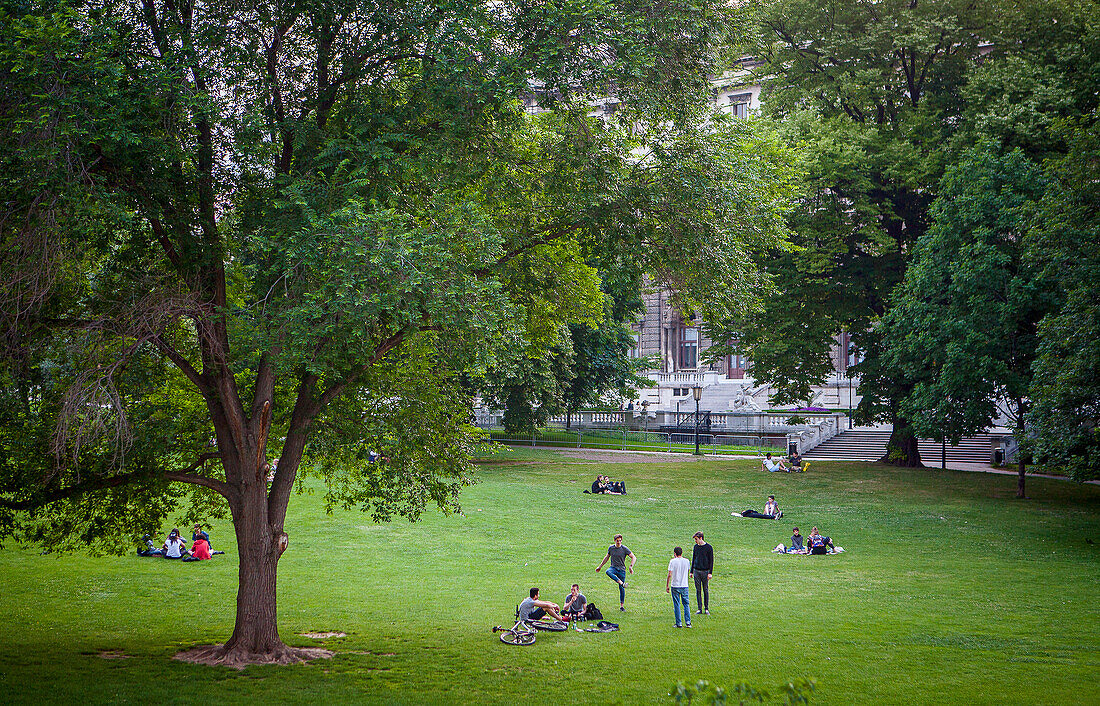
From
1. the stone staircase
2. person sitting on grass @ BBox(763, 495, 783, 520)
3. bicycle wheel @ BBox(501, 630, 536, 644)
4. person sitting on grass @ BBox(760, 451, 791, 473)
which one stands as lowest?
bicycle wheel @ BBox(501, 630, 536, 644)

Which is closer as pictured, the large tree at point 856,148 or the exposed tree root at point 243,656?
the exposed tree root at point 243,656

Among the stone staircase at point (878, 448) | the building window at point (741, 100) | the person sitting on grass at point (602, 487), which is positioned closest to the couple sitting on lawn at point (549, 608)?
the person sitting on grass at point (602, 487)

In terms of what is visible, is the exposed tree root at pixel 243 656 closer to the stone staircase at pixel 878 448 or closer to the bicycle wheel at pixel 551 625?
the bicycle wheel at pixel 551 625

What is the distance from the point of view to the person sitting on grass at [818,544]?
2564 cm

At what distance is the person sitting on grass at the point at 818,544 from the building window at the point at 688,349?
51763mm

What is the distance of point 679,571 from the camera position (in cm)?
1709

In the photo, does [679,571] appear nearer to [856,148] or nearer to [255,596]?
[255,596]

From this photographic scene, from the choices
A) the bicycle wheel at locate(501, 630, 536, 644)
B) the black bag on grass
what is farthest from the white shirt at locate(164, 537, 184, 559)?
the black bag on grass

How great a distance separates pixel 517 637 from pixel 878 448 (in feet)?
122

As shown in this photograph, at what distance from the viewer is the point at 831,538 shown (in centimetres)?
2766

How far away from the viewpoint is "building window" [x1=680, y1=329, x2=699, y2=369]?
77562 mm

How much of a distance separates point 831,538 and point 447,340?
18586 millimetres

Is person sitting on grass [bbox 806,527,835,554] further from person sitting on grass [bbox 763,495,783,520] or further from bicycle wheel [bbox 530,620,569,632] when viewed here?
bicycle wheel [bbox 530,620,569,632]

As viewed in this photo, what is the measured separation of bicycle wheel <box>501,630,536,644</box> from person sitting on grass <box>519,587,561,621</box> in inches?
13.9
